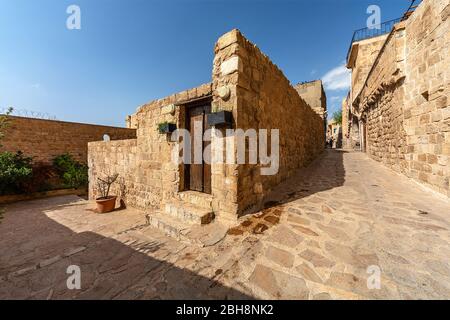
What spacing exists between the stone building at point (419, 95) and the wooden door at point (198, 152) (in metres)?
4.83

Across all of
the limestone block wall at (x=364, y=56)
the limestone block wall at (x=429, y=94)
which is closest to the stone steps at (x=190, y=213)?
the limestone block wall at (x=429, y=94)

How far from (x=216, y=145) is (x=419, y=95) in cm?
523

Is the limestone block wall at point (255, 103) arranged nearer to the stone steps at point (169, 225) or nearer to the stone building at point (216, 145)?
the stone building at point (216, 145)

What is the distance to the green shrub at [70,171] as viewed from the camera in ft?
28.5

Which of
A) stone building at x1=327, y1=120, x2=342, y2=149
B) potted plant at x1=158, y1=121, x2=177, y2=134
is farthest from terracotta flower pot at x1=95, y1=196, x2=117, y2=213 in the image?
stone building at x1=327, y1=120, x2=342, y2=149

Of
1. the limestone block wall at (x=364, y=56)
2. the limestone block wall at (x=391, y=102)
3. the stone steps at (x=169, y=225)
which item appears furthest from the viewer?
the limestone block wall at (x=364, y=56)

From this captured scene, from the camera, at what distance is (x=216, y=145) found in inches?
127

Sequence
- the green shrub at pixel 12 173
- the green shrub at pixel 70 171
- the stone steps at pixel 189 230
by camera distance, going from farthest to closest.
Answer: the green shrub at pixel 70 171
the green shrub at pixel 12 173
the stone steps at pixel 189 230

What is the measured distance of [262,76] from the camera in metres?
3.72

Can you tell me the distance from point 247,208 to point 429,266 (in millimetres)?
2258

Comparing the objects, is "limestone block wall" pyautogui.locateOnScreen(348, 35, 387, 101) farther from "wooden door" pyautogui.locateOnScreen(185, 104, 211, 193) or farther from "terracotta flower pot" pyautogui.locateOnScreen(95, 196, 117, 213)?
"terracotta flower pot" pyautogui.locateOnScreen(95, 196, 117, 213)

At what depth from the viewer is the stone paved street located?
65.2 inches
